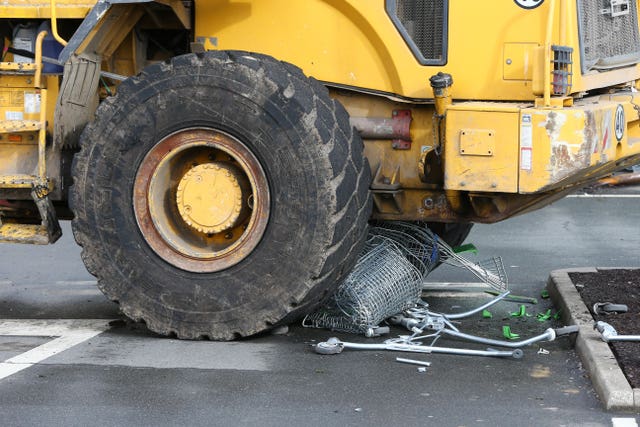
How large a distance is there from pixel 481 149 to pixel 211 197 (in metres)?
1.59

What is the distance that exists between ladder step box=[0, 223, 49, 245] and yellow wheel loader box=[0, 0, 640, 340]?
0.05 ft

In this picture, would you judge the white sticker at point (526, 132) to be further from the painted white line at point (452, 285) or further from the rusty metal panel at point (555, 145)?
the painted white line at point (452, 285)

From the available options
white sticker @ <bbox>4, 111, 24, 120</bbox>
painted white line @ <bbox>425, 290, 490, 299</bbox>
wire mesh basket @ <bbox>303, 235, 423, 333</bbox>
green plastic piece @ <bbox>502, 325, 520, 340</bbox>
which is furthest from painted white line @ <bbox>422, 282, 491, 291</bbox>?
white sticker @ <bbox>4, 111, 24, 120</bbox>

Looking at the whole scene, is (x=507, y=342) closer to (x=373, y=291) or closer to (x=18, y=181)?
(x=373, y=291)

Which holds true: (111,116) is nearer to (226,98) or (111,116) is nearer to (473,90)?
(226,98)

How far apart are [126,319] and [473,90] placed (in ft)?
8.65

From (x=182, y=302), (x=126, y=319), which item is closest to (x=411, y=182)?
(x=182, y=302)

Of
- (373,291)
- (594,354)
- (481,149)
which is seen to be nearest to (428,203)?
(373,291)

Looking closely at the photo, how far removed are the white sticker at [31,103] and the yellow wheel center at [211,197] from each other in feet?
3.88

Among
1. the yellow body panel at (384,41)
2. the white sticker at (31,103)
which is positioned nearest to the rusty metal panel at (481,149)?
the yellow body panel at (384,41)

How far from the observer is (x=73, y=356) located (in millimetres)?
6500

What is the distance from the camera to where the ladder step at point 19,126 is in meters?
7.27

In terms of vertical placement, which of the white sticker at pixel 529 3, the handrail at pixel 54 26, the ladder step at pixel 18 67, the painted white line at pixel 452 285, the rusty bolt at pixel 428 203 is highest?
the white sticker at pixel 529 3

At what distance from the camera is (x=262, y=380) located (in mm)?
5973
